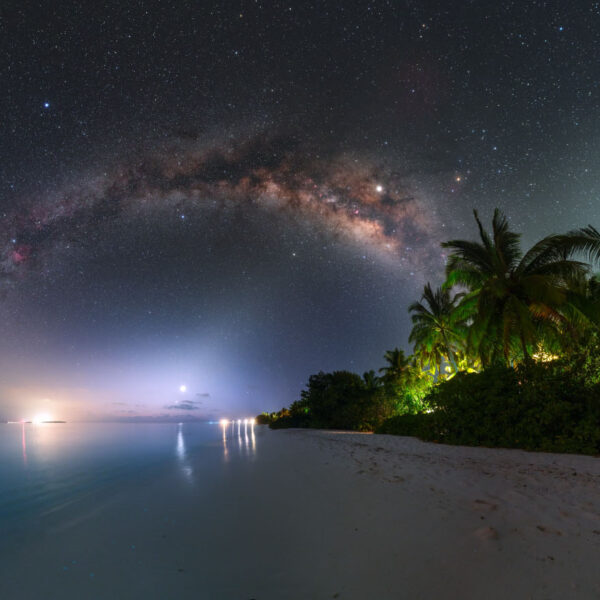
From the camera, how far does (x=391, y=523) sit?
383cm

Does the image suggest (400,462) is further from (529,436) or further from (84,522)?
(84,522)

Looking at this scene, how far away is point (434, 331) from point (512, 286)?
13622mm

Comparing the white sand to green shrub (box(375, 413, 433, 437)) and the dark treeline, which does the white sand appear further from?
green shrub (box(375, 413, 433, 437))

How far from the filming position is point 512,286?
15.3 metres

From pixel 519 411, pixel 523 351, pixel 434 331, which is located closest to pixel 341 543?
pixel 519 411

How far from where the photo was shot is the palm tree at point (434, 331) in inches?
1117

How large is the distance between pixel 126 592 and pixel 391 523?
107 inches

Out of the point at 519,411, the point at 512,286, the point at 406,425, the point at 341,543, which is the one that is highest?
the point at 512,286

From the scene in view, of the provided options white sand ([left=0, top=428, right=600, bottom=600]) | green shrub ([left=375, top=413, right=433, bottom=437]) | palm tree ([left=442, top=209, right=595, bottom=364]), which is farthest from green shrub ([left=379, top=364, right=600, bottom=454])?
white sand ([left=0, top=428, right=600, bottom=600])

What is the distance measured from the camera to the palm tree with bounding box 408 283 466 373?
2836 centimetres

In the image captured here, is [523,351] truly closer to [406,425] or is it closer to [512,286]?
[512,286]

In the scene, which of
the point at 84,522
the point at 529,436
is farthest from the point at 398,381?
the point at 84,522

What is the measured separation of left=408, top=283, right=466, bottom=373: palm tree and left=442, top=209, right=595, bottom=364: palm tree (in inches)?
450

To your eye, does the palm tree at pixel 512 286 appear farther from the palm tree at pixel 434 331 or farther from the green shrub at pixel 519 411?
the palm tree at pixel 434 331
